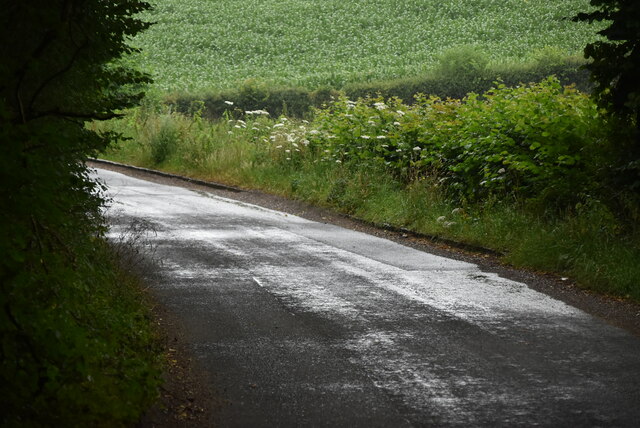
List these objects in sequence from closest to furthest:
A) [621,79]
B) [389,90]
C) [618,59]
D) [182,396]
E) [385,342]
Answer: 1. [182,396]
2. [385,342]
3. [618,59]
4. [621,79]
5. [389,90]

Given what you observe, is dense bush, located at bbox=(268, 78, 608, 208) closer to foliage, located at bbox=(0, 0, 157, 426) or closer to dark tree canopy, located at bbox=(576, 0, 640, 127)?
dark tree canopy, located at bbox=(576, 0, 640, 127)

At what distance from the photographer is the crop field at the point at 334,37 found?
58.2 m

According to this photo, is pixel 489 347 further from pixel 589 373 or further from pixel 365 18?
pixel 365 18

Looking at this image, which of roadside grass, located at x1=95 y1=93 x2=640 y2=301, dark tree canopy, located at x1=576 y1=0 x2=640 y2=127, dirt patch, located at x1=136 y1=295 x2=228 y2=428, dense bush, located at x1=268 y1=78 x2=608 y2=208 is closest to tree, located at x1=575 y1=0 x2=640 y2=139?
dark tree canopy, located at x1=576 y1=0 x2=640 y2=127

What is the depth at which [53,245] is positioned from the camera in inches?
248

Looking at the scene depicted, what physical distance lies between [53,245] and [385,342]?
3.51 meters

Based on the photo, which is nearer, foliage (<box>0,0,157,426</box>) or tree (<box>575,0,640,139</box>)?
foliage (<box>0,0,157,426</box>)

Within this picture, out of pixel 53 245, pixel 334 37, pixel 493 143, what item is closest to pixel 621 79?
pixel 493 143

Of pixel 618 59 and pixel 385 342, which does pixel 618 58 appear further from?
pixel 385 342

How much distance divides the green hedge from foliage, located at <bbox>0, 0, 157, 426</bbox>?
3630 cm

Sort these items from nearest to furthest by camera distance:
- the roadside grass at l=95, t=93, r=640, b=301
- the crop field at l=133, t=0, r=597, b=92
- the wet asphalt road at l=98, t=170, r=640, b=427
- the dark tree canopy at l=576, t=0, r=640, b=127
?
the wet asphalt road at l=98, t=170, r=640, b=427 < the dark tree canopy at l=576, t=0, r=640, b=127 < the roadside grass at l=95, t=93, r=640, b=301 < the crop field at l=133, t=0, r=597, b=92

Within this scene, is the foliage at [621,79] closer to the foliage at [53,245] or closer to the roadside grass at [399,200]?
the roadside grass at [399,200]

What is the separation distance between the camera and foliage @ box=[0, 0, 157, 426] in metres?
4.87

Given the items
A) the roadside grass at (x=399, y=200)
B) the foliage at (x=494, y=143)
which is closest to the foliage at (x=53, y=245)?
the roadside grass at (x=399, y=200)
